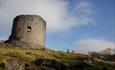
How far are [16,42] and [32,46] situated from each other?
3.90 metres

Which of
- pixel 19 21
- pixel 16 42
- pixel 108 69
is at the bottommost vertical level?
pixel 108 69

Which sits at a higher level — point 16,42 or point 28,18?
point 28,18

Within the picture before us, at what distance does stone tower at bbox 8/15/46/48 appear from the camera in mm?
65062

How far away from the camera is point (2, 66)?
3706 centimetres

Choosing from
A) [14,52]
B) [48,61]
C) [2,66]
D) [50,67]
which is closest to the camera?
[2,66]

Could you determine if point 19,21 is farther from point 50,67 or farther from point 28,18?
point 50,67

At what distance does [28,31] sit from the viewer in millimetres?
65938

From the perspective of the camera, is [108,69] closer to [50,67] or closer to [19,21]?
[50,67]

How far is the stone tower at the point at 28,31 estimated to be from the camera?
6506 centimetres

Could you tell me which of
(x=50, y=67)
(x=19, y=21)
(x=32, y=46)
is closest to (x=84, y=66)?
(x=50, y=67)

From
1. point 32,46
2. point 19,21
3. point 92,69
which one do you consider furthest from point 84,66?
point 19,21

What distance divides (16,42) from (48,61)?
68.8 ft

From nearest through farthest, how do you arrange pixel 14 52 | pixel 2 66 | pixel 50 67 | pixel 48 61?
pixel 2 66
pixel 50 67
pixel 48 61
pixel 14 52

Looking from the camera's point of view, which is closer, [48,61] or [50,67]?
[50,67]
